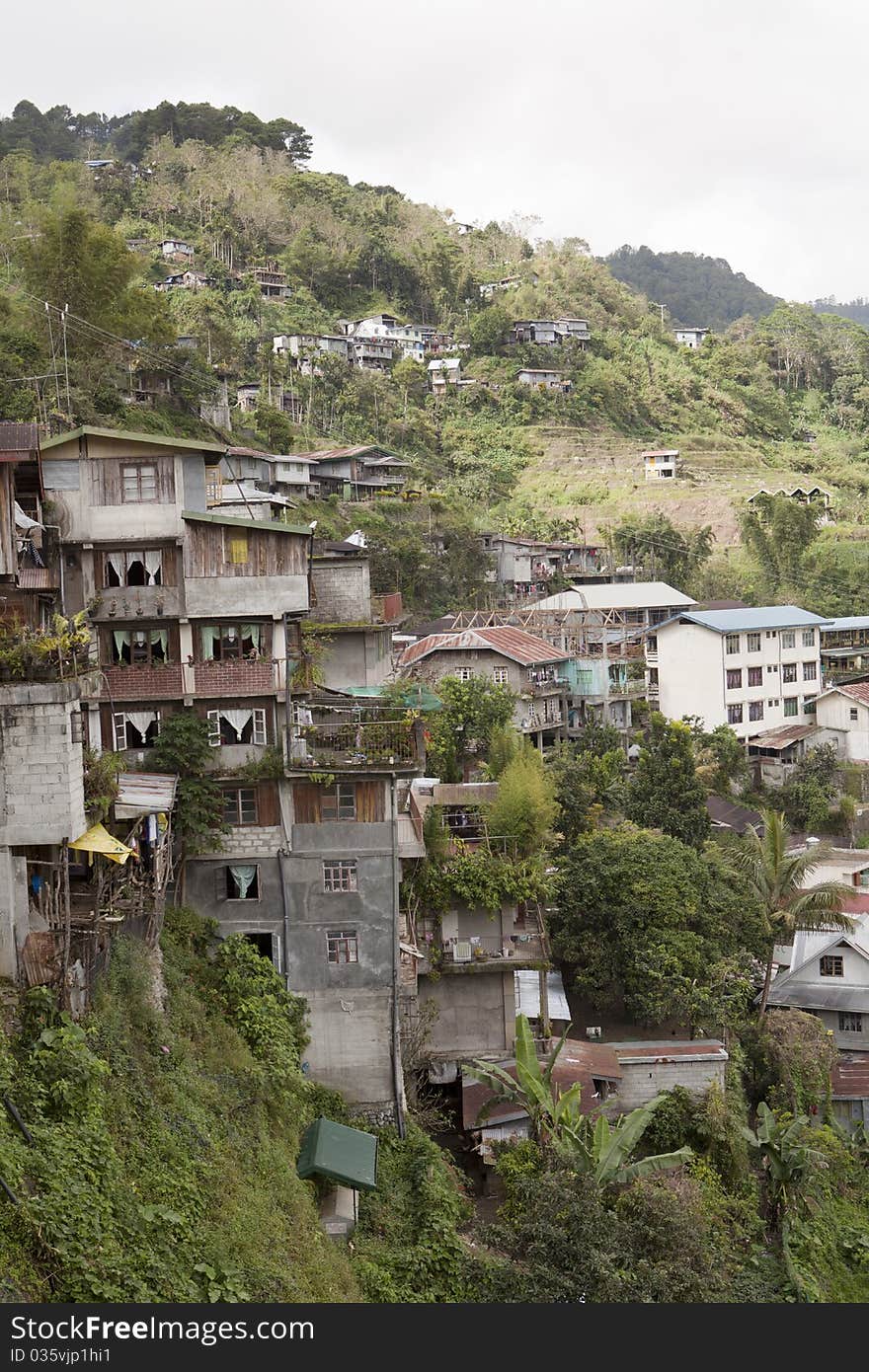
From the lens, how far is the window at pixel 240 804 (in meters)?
15.8

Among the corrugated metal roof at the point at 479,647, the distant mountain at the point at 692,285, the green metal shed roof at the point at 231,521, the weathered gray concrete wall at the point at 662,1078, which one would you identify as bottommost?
the weathered gray concrete wall at the point at 662,1078

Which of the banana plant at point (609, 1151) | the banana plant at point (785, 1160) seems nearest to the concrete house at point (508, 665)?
the banana plant at point (785, 1160)

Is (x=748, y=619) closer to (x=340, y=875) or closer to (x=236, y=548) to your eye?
(x=340, y=875)

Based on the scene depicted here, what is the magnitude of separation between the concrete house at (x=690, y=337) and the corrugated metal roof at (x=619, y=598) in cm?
4532

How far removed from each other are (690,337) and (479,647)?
60.3 metres

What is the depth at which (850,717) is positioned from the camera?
124 feet

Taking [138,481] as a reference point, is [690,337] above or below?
above

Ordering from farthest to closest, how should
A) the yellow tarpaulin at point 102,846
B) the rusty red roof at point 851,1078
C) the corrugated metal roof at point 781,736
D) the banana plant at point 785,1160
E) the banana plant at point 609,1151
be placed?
the corrugated metal roof at point 781,736, the rusty red roof at point 851,1078, the banana plant at point 785,1160, the banana plant at point 609,1151, the yellow tarpaulin at point 102,846

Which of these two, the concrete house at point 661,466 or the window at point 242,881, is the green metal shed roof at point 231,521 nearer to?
the window at point 242,881

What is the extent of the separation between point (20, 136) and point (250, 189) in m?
23.1

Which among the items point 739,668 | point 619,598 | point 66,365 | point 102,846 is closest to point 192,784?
point 102,846

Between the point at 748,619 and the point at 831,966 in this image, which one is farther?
the point at 748,619

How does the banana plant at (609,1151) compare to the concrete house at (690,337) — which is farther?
the concrete house at (690,337)

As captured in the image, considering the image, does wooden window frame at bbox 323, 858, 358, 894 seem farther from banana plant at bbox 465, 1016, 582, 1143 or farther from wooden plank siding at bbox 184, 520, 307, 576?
wooden plank siding at bbox 184, 520, 307, 576
